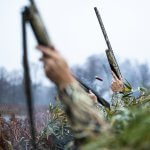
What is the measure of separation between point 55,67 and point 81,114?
1.20 feet

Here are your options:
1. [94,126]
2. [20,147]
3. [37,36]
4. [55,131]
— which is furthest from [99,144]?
[20,147]

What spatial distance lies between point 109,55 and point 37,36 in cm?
349

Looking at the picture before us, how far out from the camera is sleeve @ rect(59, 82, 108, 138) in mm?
2525

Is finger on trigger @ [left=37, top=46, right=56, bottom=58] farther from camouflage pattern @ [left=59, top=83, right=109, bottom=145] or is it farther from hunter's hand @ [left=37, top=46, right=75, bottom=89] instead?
camouflage pattern @ [left=59, top=83, right=109, bottom=145]

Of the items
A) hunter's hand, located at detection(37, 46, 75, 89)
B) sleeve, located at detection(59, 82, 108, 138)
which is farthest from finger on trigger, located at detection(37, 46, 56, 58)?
sleeve, located at detection(59, 82, 108, 138)

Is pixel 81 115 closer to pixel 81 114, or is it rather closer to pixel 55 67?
pixel 81 114

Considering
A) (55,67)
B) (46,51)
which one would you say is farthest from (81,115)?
(46,51)

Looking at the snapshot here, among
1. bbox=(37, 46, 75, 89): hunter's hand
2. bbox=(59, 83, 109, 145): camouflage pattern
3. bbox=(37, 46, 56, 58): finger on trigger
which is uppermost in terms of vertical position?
bbox=(37, 46, 56, 58): finger on trigger

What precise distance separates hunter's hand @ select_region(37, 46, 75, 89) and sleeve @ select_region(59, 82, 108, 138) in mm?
74

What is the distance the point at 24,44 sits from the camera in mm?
2883

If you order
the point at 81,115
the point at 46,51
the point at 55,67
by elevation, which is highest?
the point at 46,51

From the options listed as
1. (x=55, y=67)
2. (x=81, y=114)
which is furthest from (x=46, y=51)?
(x=81, y=114)

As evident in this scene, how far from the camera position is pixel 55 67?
8.68 feet

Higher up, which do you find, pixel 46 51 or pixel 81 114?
pixel 46 51
